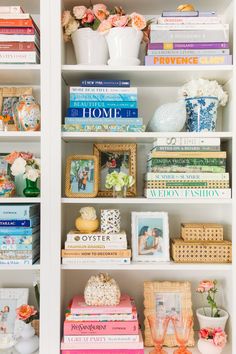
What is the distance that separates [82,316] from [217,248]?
65 cm

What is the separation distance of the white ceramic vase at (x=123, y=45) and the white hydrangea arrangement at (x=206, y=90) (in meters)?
0.28

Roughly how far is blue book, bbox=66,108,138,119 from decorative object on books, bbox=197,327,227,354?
98cm

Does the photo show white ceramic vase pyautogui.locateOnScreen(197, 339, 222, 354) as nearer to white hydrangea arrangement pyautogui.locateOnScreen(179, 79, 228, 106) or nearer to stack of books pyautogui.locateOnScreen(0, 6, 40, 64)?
white hydrangea arrangement pyautogui.locateOnScreen(179, 79, 228, 106)

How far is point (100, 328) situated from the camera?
1707 millimetres

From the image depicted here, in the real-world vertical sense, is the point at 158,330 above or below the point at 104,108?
below

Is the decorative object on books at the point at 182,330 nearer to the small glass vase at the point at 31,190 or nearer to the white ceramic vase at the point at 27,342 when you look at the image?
the white ceramic vase at the point at 27,342

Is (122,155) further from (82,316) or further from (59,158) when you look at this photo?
(82,316)

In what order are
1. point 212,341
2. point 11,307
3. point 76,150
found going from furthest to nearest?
point 76,150 < point 11,307 < point 212,341

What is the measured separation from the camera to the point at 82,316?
1720mm

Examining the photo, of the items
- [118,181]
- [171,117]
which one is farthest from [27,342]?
[171,117]

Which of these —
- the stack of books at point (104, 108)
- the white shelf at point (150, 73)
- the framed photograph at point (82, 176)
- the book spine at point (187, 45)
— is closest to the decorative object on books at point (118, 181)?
the framed photograph at point (82, 176)

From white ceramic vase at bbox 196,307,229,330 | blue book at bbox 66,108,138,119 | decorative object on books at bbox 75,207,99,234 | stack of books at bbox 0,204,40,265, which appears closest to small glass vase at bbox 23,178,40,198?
stack of books at bbox 0,204,40,265

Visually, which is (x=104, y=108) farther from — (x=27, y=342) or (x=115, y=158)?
(x=27, y=342)

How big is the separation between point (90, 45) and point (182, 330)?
1.34 m
